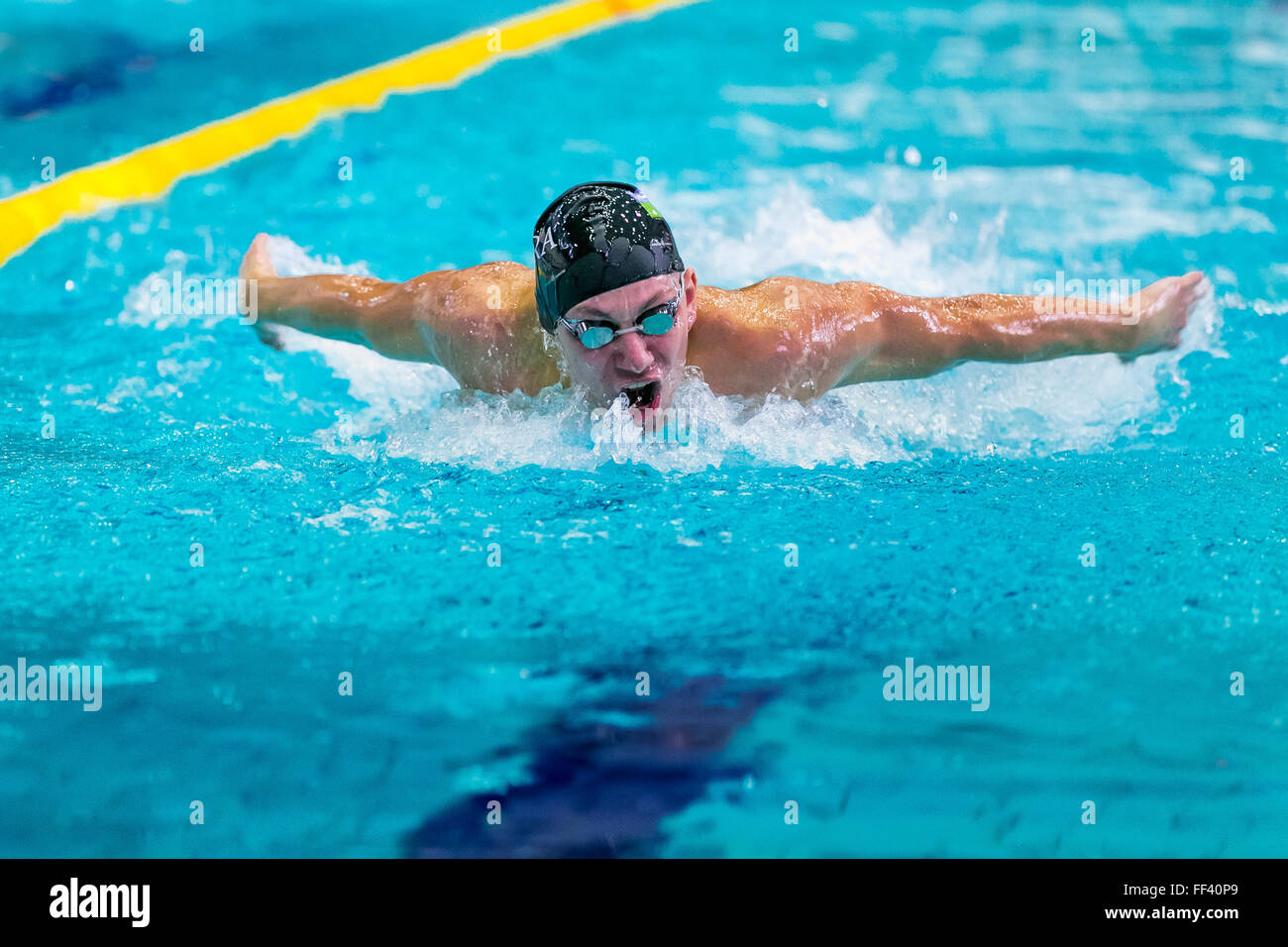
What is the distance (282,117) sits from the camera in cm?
581

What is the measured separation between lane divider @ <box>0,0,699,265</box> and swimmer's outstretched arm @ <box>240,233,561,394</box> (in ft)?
6.54

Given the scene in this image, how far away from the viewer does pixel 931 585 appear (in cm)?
277

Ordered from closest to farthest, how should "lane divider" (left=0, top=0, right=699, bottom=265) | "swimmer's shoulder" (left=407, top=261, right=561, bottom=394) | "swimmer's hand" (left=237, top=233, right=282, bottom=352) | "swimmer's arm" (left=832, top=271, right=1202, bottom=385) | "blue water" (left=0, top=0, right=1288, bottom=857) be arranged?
1. "blue water" (left=0, top=0, right=1288, bottom=857)
2. "swimmer's arm" (left=832, top=271, right=1202, bottom=385)
3. "swimmer's shoulder" (left=407, top=261, right=561, bottom=394)
4. "swimmer's hand" (left=237, top=233, right=282, bottom=352)
5. "lane divider" (left=0, top=0, right=699, bottom=265)

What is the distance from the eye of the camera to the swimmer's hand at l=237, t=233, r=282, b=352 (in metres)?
3.83

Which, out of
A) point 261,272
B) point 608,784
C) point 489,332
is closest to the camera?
point 608,784

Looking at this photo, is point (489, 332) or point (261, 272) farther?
point (261, 272)

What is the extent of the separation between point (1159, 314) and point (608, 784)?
2002 mm

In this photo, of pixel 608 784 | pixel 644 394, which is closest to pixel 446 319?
pixel 644 394

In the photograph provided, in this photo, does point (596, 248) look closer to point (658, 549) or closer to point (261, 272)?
point (658, 549)

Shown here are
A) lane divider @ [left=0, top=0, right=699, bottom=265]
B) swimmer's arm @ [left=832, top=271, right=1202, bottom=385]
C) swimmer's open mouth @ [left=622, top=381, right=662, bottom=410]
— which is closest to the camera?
swimmer's open mouth @ [left=622, top=381, right=662, bottom=410]

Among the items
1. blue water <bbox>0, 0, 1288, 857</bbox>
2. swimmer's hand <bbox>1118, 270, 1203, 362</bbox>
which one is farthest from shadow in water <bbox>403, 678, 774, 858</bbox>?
swimmer's hand <bbox>1118, 270, 1203, 362</bbox>

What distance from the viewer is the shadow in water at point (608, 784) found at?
219 centimetres

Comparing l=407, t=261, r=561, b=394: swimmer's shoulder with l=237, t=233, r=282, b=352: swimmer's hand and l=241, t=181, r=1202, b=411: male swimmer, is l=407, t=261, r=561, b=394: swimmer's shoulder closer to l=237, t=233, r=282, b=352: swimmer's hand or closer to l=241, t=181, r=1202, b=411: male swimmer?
l=241, t=181, r=1202, b=411: male swimmer

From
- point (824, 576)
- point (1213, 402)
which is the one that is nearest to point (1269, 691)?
point (824, 576)
